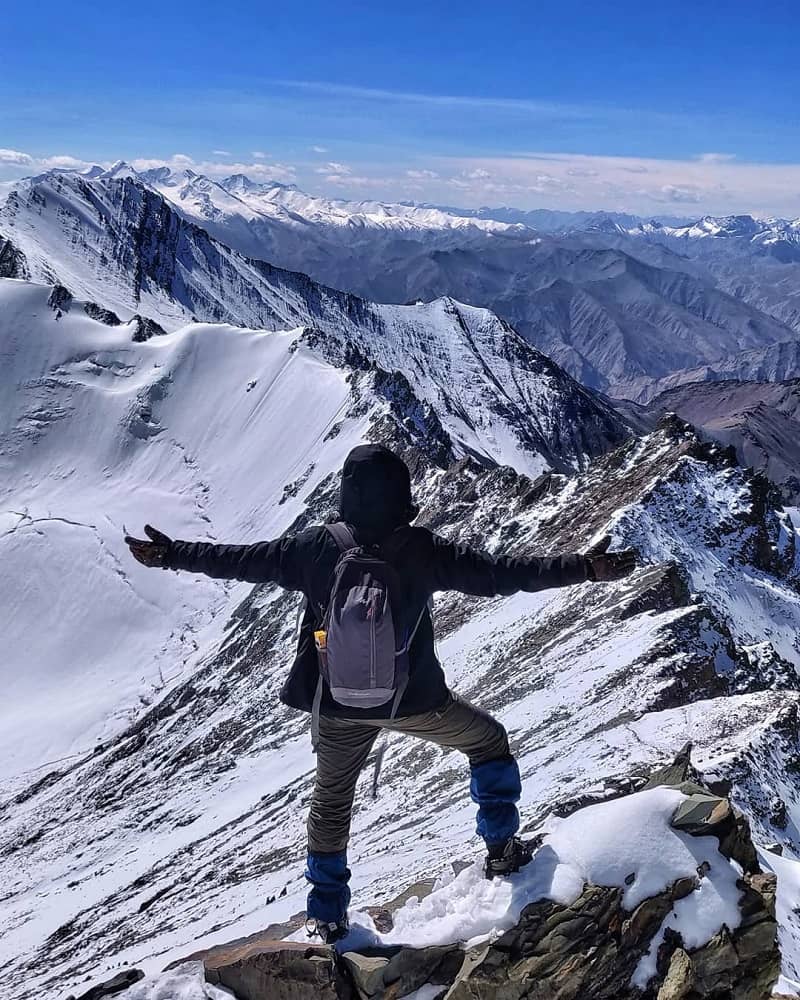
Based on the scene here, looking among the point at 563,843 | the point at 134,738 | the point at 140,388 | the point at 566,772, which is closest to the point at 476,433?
the point at 140,388

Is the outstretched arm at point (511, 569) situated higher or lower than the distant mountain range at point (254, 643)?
higher

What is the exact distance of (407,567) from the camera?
738 centimetres

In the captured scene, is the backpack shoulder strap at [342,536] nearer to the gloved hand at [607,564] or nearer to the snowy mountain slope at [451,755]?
the gloved hand at [607,564]

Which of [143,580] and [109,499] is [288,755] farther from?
[109,499]

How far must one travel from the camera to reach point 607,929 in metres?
8.12

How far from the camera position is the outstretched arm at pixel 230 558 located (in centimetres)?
752

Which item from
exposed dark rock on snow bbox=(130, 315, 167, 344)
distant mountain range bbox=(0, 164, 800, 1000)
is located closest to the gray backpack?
distant mountain range bbox=(0, 164, 800, 1000)

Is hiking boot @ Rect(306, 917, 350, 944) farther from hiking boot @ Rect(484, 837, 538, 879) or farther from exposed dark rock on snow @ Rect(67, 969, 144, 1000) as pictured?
exposed dark rock on snow @ Rect(67, 969, 144, 1000)

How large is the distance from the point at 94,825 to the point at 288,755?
49.4 feet

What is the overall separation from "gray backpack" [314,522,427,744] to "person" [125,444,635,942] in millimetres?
48

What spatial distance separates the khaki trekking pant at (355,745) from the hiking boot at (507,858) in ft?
3.07

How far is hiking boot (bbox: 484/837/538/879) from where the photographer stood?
8734 mm

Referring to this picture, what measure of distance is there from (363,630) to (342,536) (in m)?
0.90

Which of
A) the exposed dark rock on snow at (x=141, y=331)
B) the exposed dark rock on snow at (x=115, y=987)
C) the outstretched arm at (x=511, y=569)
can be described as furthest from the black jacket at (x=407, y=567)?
the exposed dark rock on snow at (x=141, y=331)
